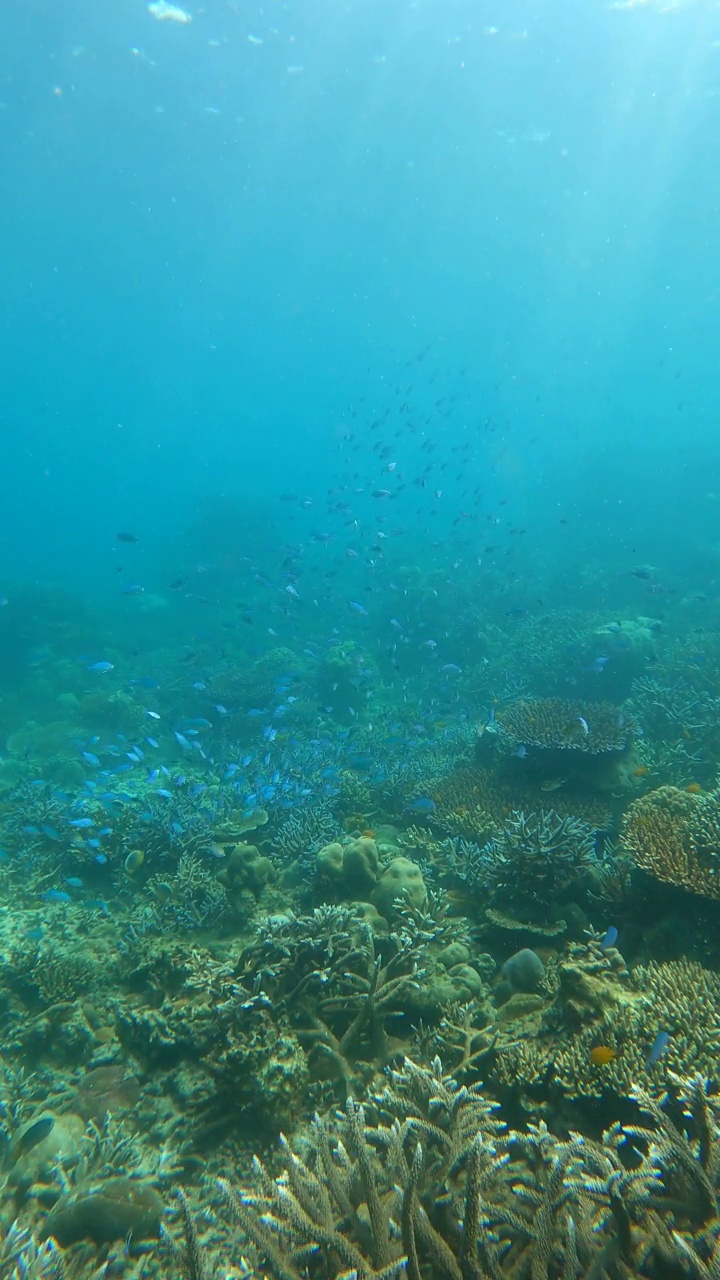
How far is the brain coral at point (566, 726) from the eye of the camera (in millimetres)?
8500

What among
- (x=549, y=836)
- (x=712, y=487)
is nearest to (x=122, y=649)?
(x=549, y=836)

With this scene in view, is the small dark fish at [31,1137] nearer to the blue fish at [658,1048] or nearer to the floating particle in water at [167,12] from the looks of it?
the blue fish at [658,1048]

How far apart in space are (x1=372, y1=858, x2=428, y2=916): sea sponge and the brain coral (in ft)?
10.5

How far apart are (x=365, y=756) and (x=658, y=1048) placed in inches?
373

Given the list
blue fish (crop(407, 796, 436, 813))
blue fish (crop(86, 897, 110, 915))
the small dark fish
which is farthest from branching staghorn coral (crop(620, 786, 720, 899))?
blue fish (crop(86, 897, 110, 915))

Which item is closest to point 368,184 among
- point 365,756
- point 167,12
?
point 167,12

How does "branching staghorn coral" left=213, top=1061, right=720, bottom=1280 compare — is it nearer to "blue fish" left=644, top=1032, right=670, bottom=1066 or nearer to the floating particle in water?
"blue fish" left=644, top=1032, right=670, bottom=1066

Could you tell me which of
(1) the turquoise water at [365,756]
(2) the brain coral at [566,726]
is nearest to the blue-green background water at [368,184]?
(1) the turquoise water at [365,756]

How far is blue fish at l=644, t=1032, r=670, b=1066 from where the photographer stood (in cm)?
337

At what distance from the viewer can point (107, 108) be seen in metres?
28.0

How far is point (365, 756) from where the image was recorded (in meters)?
12.7

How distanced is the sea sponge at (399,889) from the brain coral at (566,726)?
10.5 ft

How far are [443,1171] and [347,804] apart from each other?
7.03 metres

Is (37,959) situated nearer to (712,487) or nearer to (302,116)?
(302,116)
